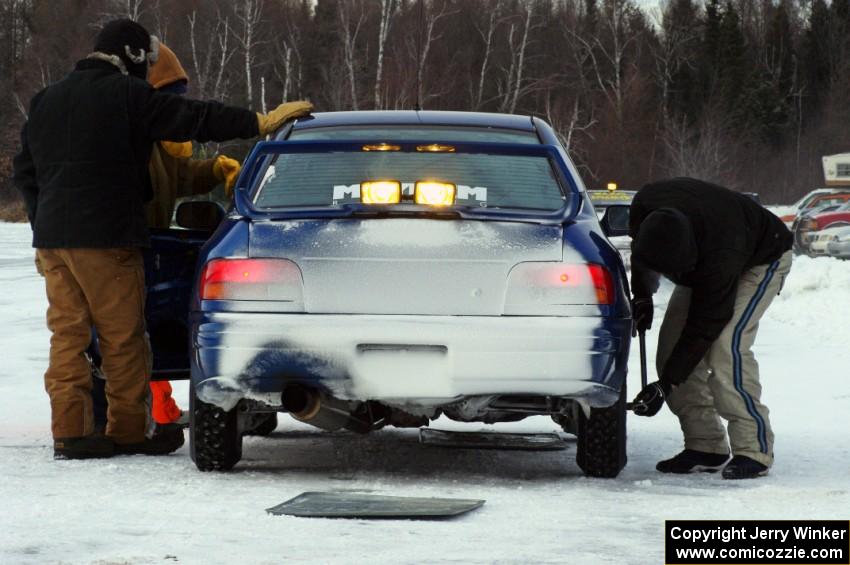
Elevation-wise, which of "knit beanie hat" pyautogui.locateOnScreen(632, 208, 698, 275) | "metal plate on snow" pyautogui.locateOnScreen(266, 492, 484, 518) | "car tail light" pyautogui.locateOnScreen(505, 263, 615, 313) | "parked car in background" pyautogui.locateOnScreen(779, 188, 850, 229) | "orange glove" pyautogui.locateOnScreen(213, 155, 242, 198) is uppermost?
"orange glove" pyautogui.locateOnScreen(213, 155, 242, 198)

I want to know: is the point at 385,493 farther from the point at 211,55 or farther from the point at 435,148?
the point at 211,55

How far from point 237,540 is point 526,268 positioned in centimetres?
162

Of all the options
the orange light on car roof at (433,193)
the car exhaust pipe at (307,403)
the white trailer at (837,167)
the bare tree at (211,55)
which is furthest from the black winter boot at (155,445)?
the bare tree at (211,55)

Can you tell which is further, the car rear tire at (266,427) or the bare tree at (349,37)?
the bare tree at (349,37)

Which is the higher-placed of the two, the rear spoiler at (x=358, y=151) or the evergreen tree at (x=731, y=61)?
the evergreen tree at (x=731, y=61)

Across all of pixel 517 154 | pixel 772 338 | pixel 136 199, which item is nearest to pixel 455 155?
pixel 517 154

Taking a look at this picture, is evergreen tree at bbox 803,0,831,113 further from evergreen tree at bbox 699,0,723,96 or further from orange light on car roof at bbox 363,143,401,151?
orange light on car roof at bbox 363,143,401,151

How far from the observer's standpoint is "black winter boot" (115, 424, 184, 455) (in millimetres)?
6559

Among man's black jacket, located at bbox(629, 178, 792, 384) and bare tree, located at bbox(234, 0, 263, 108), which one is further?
bare tree, located at bbox(234, 0, 263, 108)

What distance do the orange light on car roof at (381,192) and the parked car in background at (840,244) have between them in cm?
2402

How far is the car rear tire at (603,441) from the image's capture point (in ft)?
18.6

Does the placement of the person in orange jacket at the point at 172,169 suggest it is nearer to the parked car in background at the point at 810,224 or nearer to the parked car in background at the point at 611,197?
the parked car in background at the point at 611,197

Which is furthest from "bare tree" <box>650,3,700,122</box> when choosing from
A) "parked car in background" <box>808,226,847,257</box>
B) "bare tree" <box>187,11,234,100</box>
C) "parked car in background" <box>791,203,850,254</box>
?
"parked car in background" <box>808,226,847,257</box>

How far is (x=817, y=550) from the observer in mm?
4262
